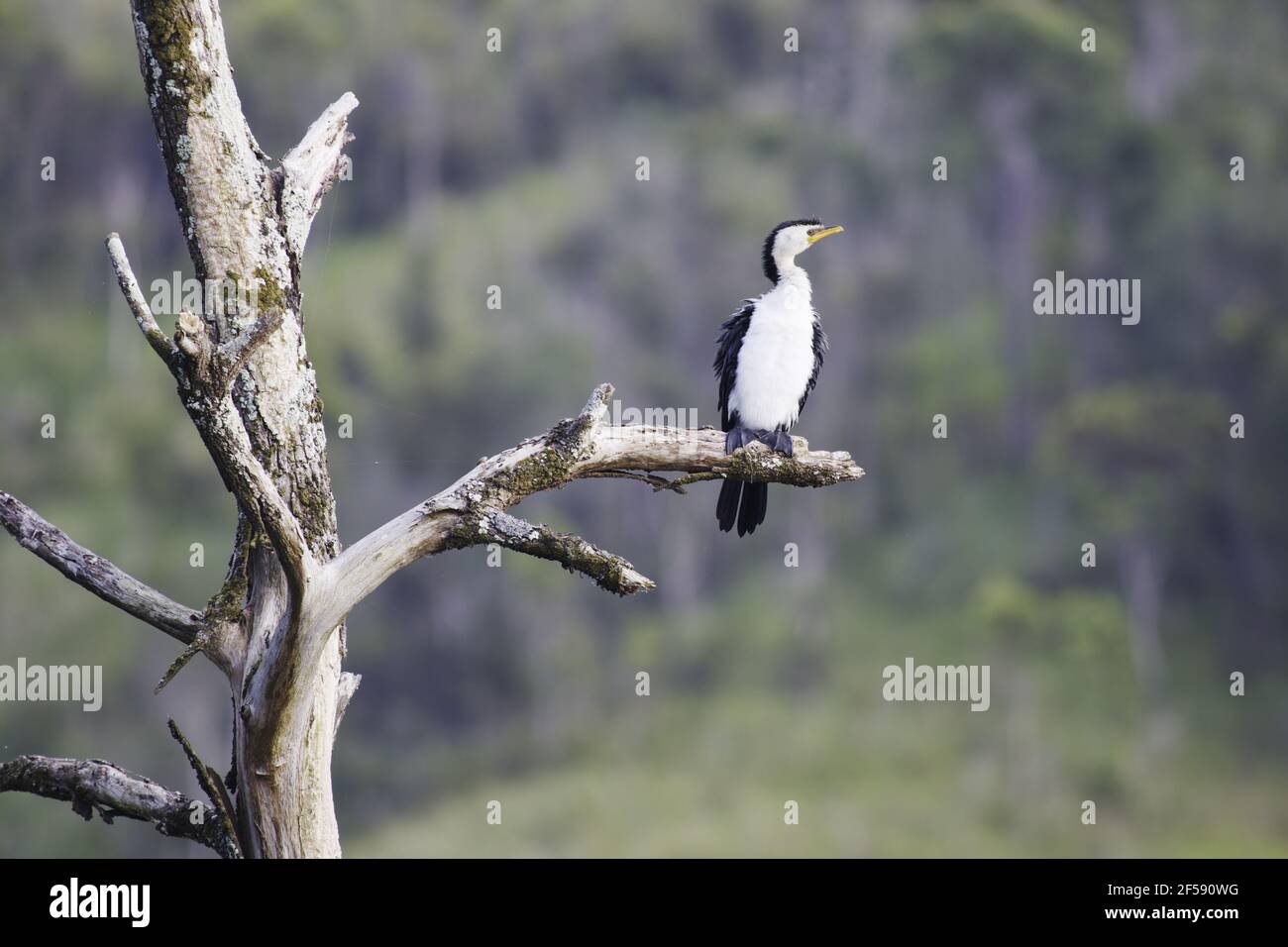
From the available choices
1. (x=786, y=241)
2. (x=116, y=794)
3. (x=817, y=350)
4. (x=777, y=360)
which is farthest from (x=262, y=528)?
(x=786, y=241)

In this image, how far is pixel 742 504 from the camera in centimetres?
674

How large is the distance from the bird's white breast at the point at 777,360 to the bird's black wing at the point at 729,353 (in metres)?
0.08

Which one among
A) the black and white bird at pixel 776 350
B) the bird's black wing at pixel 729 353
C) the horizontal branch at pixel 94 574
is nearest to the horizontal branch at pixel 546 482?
the horizontal branch at pixel 94 574

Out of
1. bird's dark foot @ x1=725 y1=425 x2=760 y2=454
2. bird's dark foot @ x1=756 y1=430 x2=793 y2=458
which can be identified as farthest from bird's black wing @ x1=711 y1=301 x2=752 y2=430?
bird's dark foot @ x1=756 y1=430 x2=793 y2=458

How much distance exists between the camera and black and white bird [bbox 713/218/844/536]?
7453 millimetres

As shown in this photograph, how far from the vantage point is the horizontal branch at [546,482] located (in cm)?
501

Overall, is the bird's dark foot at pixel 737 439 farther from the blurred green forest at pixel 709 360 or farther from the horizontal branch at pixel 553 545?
the blurred green forest at pixel 709 360

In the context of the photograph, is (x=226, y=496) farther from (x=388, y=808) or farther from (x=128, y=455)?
(x=388, y=808)

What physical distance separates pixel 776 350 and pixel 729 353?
1.23ft

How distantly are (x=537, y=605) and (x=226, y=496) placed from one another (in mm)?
6382

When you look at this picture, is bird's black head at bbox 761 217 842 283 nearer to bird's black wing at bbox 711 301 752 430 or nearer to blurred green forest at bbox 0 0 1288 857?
bird's black wing at bbox 711 301 752 430

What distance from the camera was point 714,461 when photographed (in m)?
5.51

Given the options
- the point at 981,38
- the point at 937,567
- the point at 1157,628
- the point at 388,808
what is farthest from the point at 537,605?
the point at 981,38

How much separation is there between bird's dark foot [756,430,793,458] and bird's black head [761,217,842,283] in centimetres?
201
